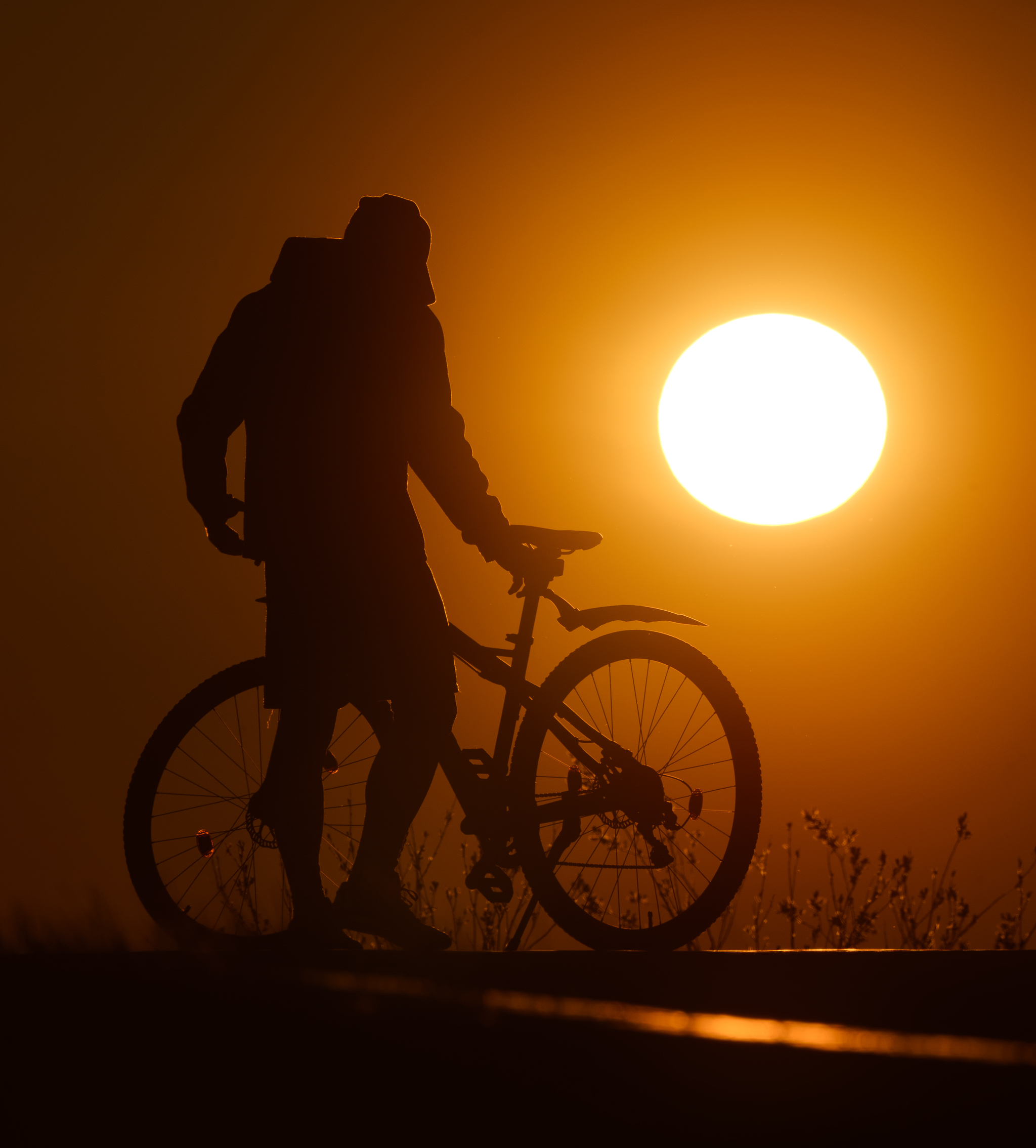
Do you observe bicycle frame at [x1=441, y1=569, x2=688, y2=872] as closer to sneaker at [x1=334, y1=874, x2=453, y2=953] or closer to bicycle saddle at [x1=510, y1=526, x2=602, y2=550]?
bicycle saddle at [x1=510, y1=526, x2=602, y2=550]

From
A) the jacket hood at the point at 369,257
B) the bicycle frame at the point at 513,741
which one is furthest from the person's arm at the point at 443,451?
the bicycle frame at the point at 513,741

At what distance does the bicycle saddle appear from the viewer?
3211 millimetres

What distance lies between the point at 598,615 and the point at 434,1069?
194 cm

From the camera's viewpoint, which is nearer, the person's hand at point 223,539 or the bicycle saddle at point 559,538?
the person's hand at point 223,539

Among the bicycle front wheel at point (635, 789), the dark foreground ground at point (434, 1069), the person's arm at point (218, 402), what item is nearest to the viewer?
the dark foreground ground at point (434, 1069)

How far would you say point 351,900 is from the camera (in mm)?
2867

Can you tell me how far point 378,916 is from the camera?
2.86m

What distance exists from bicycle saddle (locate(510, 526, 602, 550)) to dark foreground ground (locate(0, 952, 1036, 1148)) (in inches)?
65.7

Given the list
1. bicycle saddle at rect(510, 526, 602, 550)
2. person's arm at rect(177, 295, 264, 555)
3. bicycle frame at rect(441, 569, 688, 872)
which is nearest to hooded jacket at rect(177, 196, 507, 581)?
person's arm at rect(177, 295, 264, 555)

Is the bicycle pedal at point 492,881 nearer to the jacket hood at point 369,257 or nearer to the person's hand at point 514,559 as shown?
the person's hand at point 514,559

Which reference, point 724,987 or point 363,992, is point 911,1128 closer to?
point 363,992

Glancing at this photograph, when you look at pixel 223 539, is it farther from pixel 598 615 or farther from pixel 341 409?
pixel 598 615

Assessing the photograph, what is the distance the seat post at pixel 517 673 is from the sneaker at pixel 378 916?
53cm

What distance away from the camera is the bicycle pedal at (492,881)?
3.14 m
